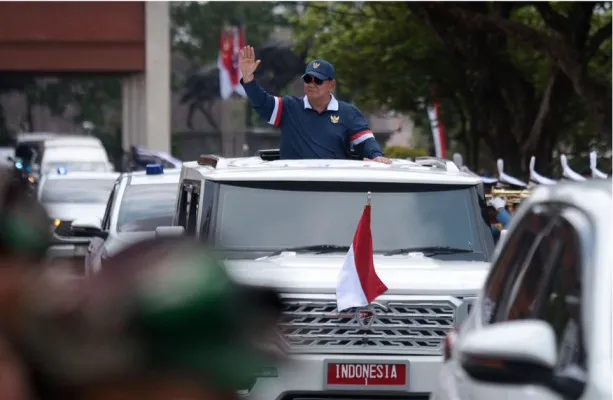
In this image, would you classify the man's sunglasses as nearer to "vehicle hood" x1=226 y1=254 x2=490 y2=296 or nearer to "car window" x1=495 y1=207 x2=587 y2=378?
"vehicle hood" x1=226 y1=254 x2=490 y2=296

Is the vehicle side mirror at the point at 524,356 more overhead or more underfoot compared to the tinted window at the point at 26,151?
more overhead

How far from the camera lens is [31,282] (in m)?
1.17

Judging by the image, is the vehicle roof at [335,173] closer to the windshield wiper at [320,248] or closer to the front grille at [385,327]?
the windshield wiper at [320,248]

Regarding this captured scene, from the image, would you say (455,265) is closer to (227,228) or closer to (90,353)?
(227,228)

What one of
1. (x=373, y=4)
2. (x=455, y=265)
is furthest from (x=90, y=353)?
(x=373, y=4)

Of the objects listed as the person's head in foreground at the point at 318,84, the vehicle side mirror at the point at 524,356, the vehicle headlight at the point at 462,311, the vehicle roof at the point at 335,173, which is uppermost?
the person's head in foreground at the point at 318,84

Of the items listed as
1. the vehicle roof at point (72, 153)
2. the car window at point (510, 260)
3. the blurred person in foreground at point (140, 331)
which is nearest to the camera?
the blurred person in foreground at point (140, 331)

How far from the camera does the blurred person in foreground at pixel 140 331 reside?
1087 millimetres

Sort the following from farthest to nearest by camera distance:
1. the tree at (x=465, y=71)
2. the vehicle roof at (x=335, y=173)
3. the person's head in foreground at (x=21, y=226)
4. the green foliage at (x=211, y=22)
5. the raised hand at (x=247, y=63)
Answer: the green foliage at (x=211, y=22) → the tree at (x=465, y=71) → the raised hand at (x=247, y=63) → the vehicle roof at (x=335, y=173) → the person's head in foreground at (x=21, y=226)

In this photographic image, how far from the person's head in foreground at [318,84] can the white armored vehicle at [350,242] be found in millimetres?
835

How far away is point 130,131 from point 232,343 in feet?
184

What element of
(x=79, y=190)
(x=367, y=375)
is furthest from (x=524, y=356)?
(x=79, y=190)

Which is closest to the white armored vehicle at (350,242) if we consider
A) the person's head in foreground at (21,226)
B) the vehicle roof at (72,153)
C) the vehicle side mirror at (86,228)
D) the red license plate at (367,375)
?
the red license plate at (367,375)

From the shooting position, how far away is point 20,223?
1292 millimetres
